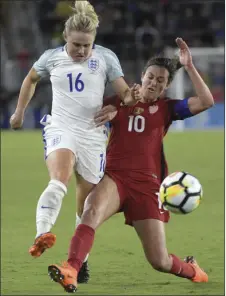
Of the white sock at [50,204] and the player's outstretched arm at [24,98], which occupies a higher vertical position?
the player's outstretched arm at [24,98]

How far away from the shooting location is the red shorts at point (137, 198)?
6.65 metres

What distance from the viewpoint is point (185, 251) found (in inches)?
348

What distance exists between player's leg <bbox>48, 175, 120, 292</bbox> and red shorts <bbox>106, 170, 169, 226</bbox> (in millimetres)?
68

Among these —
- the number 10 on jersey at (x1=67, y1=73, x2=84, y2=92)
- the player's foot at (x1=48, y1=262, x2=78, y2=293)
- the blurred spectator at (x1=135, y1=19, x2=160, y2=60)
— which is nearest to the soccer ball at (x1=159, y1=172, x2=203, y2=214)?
the player's foot at (x1=48, y1=262, x2=78, y2=293)

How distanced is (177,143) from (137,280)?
42.2 feet

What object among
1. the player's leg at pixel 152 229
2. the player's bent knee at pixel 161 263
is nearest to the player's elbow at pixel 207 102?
the player's leg at pixel 152 229

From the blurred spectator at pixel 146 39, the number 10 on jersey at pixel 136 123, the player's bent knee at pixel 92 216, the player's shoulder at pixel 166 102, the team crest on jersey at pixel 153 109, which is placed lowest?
the blurred spectator at pixel 146 39

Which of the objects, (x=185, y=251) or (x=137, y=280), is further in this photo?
(x=185, y=251)

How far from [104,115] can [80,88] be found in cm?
27

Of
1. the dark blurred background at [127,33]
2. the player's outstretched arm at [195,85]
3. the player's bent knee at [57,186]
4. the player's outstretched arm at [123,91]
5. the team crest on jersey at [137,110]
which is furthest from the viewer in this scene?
the dark blurred background at [127,33]

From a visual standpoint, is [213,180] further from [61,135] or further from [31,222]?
[61,135]

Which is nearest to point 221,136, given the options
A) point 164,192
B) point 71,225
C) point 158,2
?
point 158,2

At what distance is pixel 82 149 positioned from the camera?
259 inches

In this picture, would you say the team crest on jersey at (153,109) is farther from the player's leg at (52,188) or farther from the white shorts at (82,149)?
the player's leg at (52,188)
